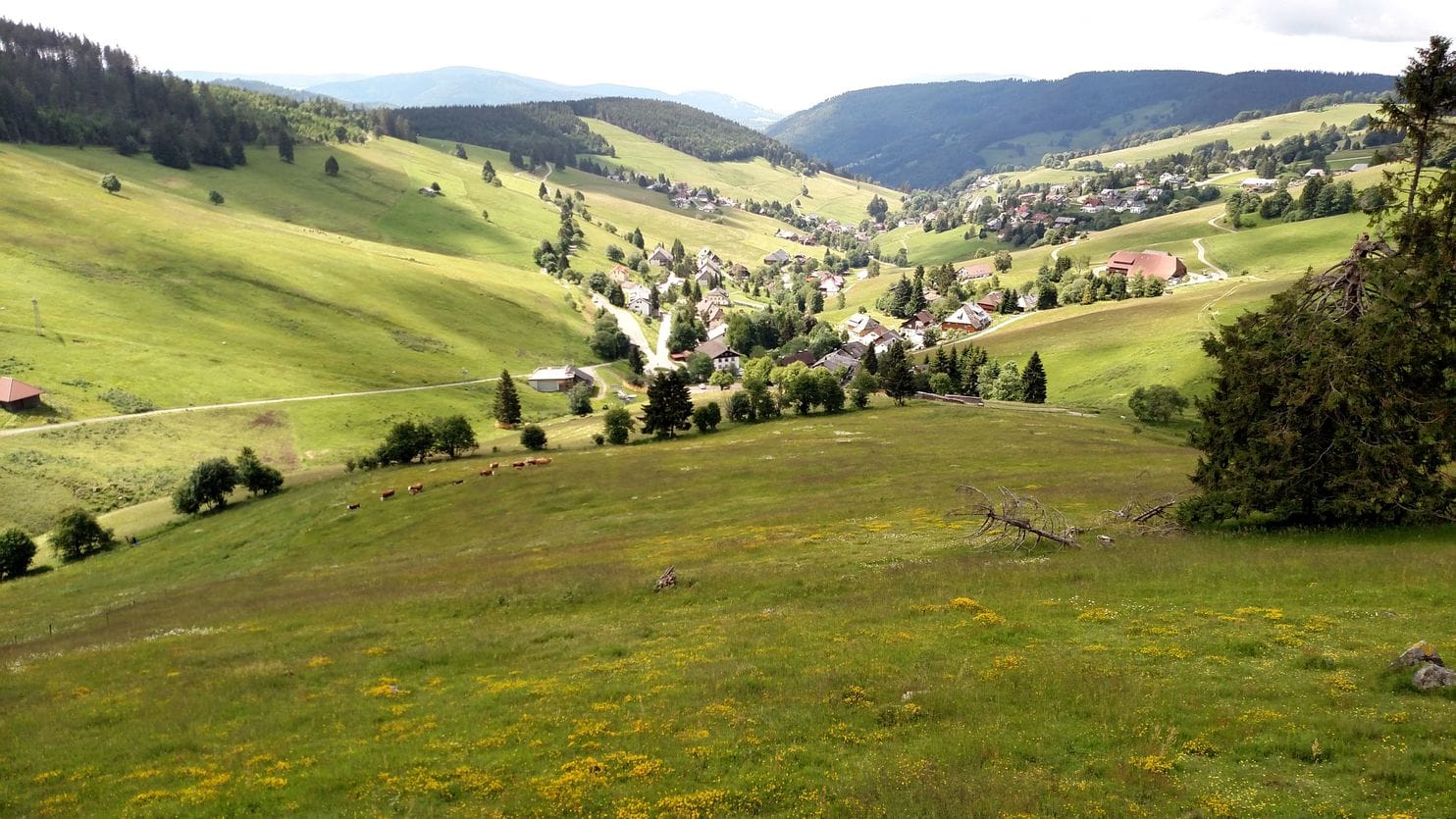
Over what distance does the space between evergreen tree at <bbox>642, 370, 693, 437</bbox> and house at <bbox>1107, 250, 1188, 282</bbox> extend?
138 m

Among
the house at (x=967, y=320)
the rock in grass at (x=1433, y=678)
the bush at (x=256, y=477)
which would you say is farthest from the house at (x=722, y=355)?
the rock in grass at (x=1433, y=678)

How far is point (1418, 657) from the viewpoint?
16922 mm

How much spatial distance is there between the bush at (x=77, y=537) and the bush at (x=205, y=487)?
8715 mm

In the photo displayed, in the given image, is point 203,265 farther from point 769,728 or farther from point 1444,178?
point 1444,178

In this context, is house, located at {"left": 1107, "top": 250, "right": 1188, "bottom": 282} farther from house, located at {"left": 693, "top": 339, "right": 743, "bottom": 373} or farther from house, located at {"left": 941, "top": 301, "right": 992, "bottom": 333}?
house, located at {"left": 693, "top": 339, "right": 743, "bottom": 373}

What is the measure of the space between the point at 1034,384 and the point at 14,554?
127528 millimetres

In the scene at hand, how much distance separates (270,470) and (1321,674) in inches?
3929

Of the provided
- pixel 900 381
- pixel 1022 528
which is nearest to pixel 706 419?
pixel 900 381

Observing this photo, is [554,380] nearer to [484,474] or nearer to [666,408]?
[666,408]

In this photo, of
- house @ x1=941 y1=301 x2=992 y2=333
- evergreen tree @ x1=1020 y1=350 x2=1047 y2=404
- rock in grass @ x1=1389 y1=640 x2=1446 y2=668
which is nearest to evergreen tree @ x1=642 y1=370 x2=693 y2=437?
evergreen tree @ x1=1020 y1=350 x2=1047 y2=404

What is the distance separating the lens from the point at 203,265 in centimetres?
15375

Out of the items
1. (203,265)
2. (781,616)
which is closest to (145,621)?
(781,616)

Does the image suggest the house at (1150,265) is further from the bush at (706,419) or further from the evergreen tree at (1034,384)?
the bush at (706,419)

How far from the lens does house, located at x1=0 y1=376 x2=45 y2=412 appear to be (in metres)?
95.3
